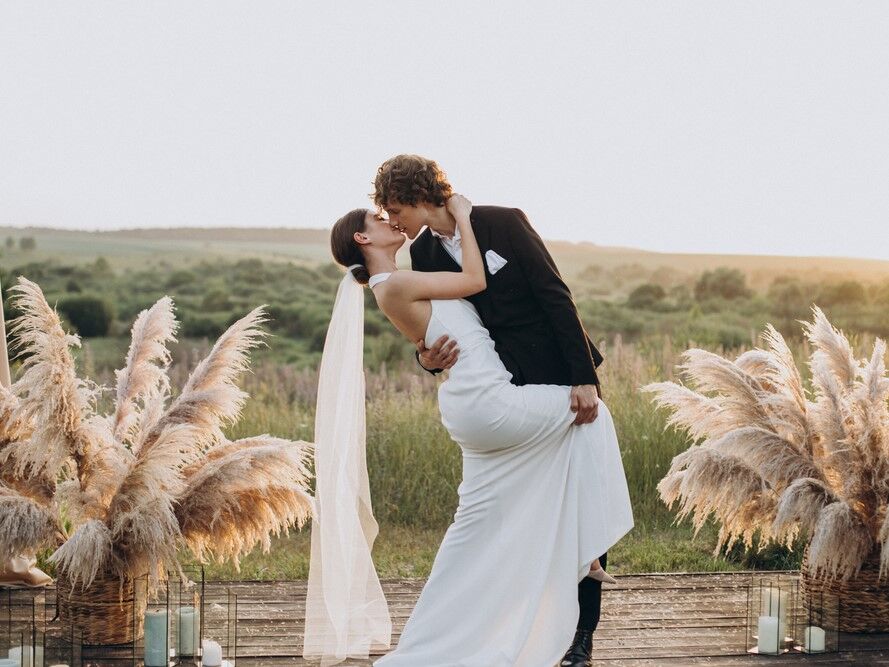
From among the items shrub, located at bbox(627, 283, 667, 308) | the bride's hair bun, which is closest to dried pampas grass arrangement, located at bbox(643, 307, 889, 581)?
the bride's hair bun

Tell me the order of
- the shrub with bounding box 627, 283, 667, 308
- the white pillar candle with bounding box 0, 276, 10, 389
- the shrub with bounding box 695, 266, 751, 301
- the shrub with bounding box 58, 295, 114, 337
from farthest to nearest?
the shrub with bounding box 695, 266, 751, 301, the shrub with bounding box 627, 283, 667, 308, the shrub with bounding box 58, 295, 114, 337, the white pillar candle with bounding box 0, 276, 10, 389

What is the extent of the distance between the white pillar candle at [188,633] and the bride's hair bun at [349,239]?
1.56 m

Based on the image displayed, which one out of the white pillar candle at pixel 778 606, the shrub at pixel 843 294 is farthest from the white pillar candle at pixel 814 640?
the shrub at pixel 843 294

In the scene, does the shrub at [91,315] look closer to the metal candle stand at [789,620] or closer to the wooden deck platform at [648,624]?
the wooden deck platform at [648,624]

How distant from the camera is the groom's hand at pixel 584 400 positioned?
4133 millimetres

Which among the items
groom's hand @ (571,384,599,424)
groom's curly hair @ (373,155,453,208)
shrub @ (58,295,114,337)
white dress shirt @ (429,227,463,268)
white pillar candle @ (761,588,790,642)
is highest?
groom's curly hair @ (373,155,453,208)

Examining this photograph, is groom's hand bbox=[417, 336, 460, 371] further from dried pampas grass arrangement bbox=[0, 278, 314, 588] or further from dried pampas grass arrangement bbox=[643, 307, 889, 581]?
dried pampas grass arrangement bbox=[643, 307, 889, 581]

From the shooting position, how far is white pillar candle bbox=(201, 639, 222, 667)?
174 inches

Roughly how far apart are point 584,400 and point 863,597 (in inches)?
70.0

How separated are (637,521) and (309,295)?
70.7 ft

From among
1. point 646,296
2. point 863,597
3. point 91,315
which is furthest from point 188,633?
point 646,296

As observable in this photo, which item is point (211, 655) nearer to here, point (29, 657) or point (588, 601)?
point (29, 657)

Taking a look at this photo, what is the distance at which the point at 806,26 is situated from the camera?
1875 cm

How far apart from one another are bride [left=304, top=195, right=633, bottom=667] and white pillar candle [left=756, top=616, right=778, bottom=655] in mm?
920
